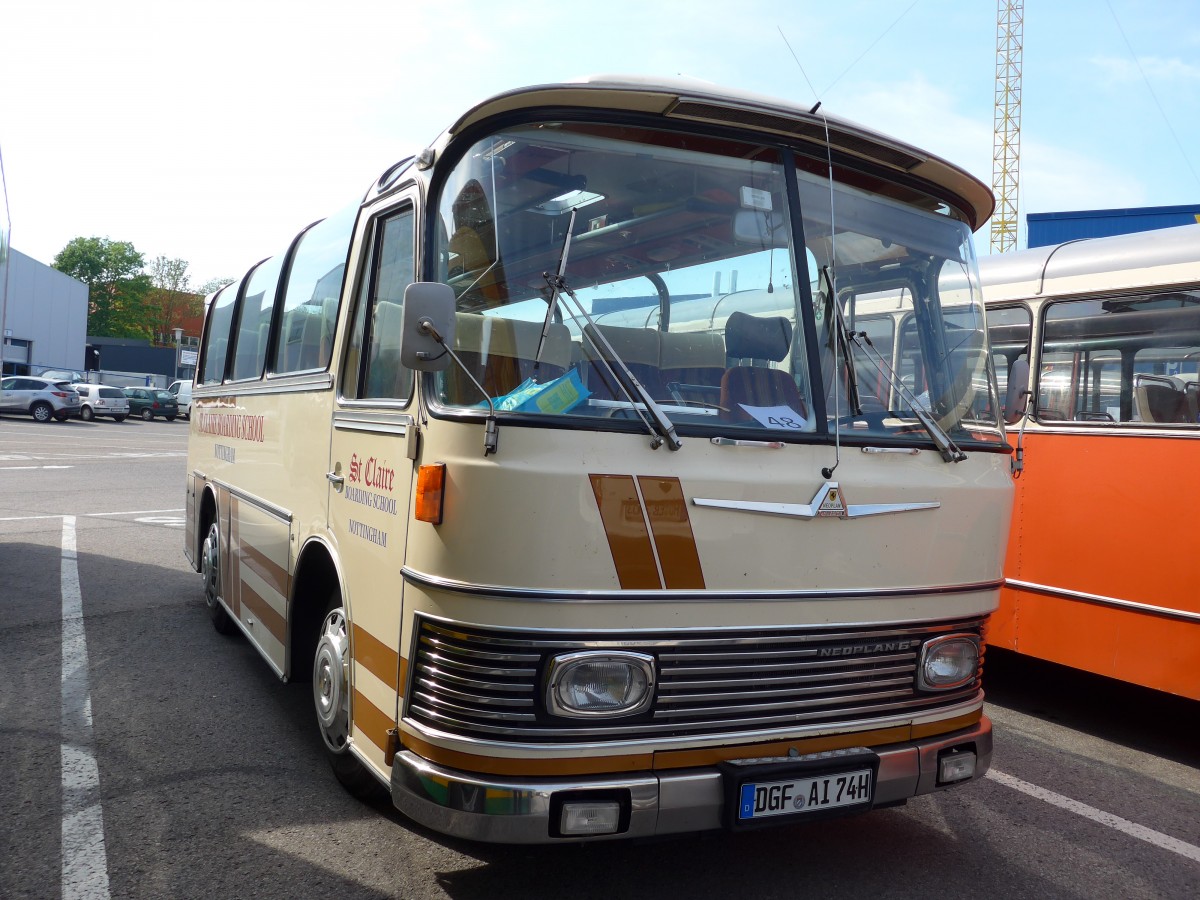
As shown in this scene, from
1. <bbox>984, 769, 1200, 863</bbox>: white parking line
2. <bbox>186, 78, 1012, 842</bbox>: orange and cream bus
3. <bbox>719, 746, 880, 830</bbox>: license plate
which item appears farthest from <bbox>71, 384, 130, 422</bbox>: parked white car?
<bbox>719, 746, 880, 830</bbox>: license plate

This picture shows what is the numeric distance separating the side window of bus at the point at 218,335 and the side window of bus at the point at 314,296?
2.01 meters

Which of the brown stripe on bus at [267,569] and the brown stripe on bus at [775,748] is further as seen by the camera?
the brown stripe on bus at [267,569]

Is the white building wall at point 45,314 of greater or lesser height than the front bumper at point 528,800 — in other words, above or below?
above

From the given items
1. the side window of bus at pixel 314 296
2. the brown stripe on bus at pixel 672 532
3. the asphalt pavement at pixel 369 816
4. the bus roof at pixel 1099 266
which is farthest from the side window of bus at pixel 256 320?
the bus roof at pixel 1099 266

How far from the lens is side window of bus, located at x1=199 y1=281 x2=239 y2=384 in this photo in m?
7.92

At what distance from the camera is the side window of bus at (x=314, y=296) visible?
16.1 feet

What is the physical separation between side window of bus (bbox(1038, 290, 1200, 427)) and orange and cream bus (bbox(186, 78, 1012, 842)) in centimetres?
196

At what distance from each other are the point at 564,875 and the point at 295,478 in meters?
2.37

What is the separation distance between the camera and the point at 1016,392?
475cm

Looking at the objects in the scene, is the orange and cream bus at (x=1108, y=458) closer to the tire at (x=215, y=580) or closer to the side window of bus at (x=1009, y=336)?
the side window of bus at (x=1009, y=336)

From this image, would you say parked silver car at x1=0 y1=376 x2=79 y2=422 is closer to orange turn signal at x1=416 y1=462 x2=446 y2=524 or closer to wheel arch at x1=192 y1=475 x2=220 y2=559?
wheel arch at x1=192 y1=475 x2=220 y2=559

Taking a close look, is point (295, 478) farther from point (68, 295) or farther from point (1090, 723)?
point (68, 295)

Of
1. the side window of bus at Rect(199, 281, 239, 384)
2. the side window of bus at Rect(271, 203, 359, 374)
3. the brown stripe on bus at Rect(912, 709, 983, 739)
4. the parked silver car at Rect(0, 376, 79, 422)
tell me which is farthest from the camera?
the parked silver car at Rect(0, 376, 79, 422)

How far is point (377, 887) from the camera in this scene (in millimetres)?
3787
